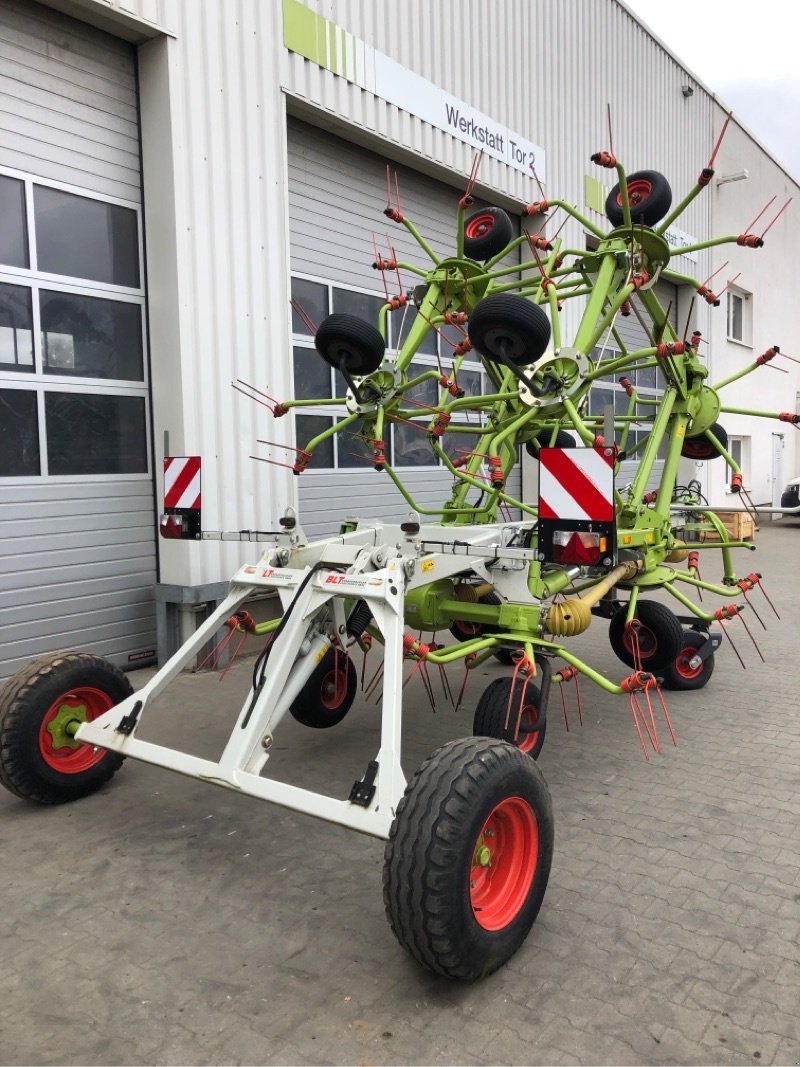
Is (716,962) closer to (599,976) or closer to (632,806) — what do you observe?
(599,976)

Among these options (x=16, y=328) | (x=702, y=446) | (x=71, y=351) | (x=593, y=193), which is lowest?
(x=702, y=446)

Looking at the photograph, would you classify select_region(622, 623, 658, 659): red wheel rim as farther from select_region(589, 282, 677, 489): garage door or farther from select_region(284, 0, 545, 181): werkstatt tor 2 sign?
select_region(589, 282, 677, 489): garage door

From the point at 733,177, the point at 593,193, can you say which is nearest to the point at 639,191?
the point at 593,193

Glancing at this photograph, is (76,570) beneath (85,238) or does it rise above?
beneath

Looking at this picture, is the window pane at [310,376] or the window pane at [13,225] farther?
the window pane at [310,376]

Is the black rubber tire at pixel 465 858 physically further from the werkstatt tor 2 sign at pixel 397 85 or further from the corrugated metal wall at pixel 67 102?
the werkstatt tor 2 sign at pixel 397 85

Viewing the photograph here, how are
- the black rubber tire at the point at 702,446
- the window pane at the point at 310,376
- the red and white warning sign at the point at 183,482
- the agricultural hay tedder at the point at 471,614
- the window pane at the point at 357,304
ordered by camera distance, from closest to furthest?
the agricultural hay tedder at the point at 471,614 < the red and white warning sign at the point at 183,482 < the black rubber tire at the point at 702,446 < the window pane at the point at 310,376 < the window pane at the point at 357,304

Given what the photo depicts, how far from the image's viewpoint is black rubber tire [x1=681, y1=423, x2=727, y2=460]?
5.72m

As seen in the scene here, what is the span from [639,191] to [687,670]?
3.15 m

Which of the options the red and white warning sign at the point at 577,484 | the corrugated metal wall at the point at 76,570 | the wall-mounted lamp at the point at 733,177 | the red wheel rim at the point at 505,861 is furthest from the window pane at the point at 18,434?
the wall-mounted lamp at the point at 733,177

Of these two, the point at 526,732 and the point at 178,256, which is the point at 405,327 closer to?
the point at 178,256

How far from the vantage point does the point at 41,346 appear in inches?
220

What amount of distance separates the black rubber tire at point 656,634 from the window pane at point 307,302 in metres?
3.67

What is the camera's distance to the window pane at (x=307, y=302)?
24.3 feet
